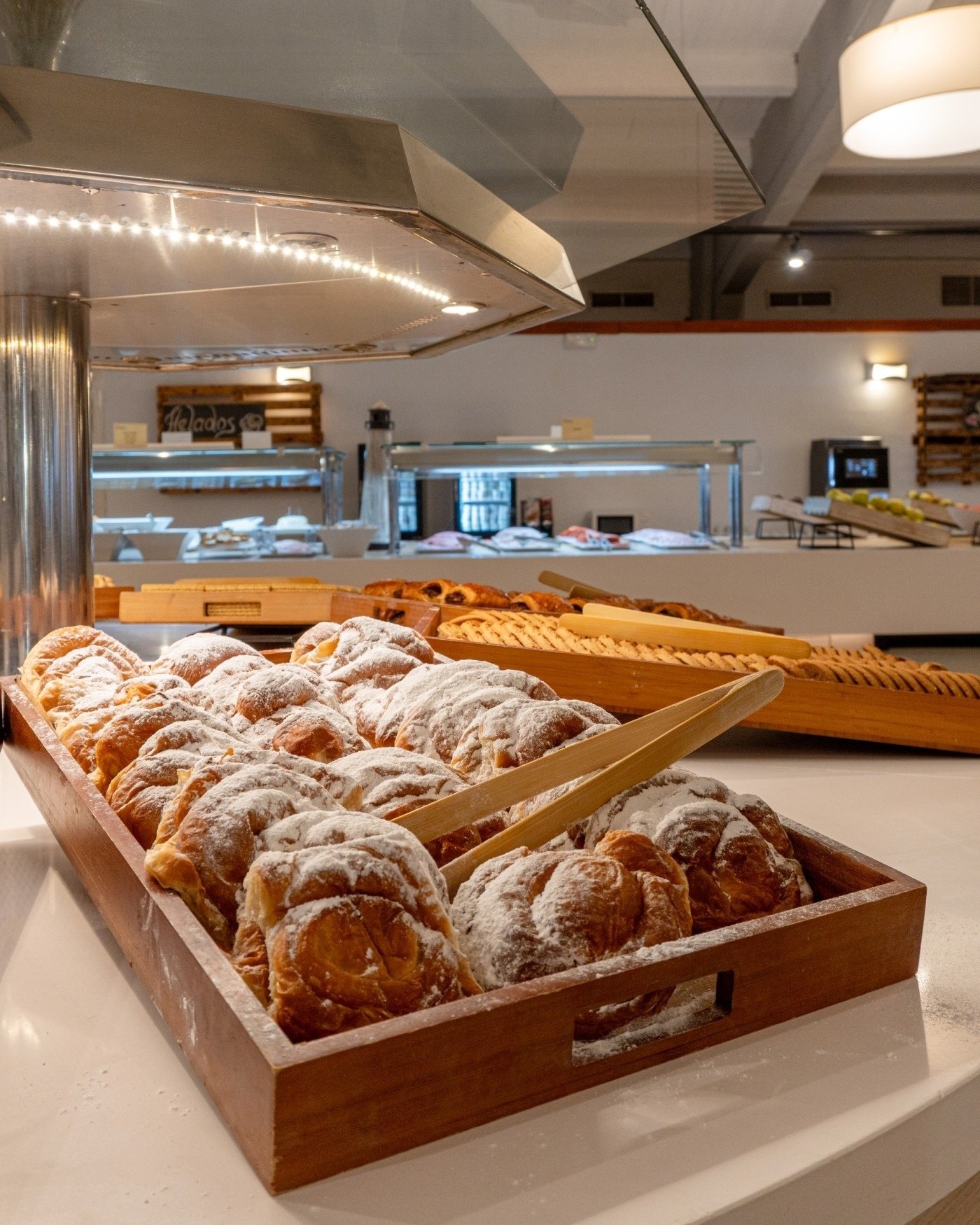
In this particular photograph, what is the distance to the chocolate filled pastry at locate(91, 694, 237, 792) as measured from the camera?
102cm

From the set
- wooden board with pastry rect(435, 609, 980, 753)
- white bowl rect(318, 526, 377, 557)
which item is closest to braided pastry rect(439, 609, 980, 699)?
wooden board with pastry rect(435, 609, 980, 753)

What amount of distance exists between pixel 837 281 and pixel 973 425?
316 centimetres

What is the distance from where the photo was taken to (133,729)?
1029 mm

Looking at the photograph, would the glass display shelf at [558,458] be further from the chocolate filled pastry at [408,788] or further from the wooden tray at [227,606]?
the chocolate filled pastry at [408,788]

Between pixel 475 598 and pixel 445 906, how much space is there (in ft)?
6.03

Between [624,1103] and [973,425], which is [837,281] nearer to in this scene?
[973,425]

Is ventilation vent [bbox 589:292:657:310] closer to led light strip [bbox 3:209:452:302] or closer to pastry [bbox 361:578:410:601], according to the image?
pastry [bbox 361:578:410:601]

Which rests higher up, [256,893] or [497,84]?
[497,84]

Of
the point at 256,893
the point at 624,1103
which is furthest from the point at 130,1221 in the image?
the point at 624,1103

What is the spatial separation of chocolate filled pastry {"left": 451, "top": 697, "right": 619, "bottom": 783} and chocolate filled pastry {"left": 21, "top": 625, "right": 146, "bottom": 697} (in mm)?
636

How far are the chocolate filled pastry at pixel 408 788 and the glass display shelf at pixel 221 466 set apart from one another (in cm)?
358

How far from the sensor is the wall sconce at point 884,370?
9234mm

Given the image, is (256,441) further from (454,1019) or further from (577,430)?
(454,1019)

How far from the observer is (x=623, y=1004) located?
2.33ft
